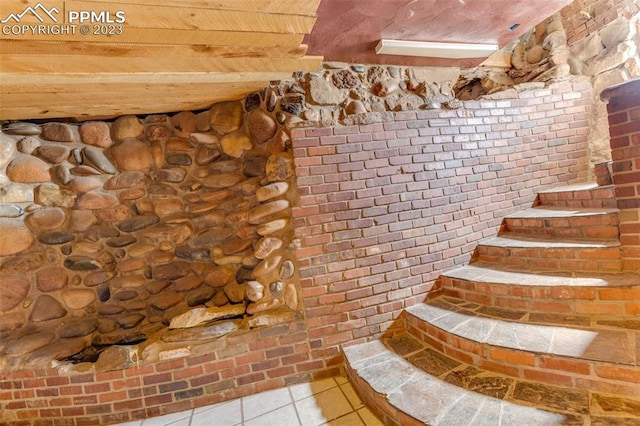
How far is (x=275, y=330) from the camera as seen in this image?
6.04 feet

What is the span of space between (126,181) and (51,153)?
0.52 m

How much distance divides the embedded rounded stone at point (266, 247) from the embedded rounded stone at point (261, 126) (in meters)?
0.76

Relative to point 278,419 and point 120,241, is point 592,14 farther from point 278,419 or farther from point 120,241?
point 120,241

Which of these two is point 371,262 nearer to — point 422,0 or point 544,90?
point 422,0

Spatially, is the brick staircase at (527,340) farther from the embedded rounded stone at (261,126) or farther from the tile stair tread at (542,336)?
the embedded rounded stone at (261,126)

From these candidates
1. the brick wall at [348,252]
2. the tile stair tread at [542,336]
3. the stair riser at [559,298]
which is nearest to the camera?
the tile stair tread at [542,336]

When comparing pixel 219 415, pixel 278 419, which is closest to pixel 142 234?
pixel 219 415

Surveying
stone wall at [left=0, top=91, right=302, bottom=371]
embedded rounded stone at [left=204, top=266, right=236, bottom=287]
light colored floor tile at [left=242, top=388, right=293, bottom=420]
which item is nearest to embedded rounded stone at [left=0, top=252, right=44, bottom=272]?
stone wall at [left=0, top=91, right=302, bottom=371]

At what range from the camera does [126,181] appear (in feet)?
6.70

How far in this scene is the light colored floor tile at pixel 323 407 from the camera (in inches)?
59.8

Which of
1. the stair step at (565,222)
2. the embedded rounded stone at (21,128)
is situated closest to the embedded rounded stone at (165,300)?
the embedded rounded stone at (21,128)

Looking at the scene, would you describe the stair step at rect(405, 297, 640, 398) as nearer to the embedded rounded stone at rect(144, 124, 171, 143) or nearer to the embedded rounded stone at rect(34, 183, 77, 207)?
the embedded rounded stone at rect(144, 124, 171, 143)

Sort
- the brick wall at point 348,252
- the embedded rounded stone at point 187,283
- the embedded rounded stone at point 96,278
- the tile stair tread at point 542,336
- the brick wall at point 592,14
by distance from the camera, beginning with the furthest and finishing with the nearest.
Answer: the brick wall at point 592,14, the embedded rounded stone at point 187,283, the embedded rounded stone at point 96,278, the brick wall at point 348,252, the tile stair tread at point 542,336

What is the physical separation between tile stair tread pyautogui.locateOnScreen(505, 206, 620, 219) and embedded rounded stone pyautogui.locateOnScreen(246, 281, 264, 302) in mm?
2174
